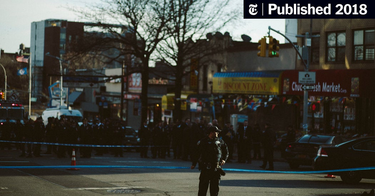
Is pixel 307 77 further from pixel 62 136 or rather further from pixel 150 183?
pixel 150 183

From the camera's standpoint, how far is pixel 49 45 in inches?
4835

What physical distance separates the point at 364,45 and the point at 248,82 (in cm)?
814

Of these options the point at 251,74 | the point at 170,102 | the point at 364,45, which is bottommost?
the point at 170,102

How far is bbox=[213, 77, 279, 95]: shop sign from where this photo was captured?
114 feet

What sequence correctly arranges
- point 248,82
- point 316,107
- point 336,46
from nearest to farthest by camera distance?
point 316,107 < point 336,46 < point 248,82

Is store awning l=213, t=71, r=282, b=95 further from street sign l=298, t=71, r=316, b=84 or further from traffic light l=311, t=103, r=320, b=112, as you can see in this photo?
street sign l=298, t=71, r=316, b=84

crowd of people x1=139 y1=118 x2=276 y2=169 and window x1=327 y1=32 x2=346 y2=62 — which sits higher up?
window x1=327 y1=32 x2=346 y2=62

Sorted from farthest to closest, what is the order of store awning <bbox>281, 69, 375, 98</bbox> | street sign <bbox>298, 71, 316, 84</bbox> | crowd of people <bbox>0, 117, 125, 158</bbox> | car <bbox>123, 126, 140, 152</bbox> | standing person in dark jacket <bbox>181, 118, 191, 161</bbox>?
car <bbox>123, 126, 140, 152</bbox> → store awning <bbox>281, 69, 375, 98</bbox> → street sign <bbox>298, 71, 316, 84</bbox> → standing person in dark jacket <bbox>181, 118, 191, 161</bbox> → crowd of people <bbox>0, 117, 125, 158</bbox>

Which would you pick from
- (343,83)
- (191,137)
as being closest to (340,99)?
(343,83)

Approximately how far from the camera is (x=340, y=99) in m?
31.6

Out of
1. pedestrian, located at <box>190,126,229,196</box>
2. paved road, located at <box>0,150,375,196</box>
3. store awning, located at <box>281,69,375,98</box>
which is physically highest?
store awning, located at <box>281,69,375,98</box>

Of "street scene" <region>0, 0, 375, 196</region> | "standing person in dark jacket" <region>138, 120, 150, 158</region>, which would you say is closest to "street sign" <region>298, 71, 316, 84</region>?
"street scene" <region>0, 0, 375, 196</region>

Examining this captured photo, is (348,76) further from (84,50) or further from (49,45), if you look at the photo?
(49,45)

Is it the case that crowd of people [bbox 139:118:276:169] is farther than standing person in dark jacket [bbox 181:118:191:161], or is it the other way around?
standing person in dark jacket [bbox 181:118:191:161]
